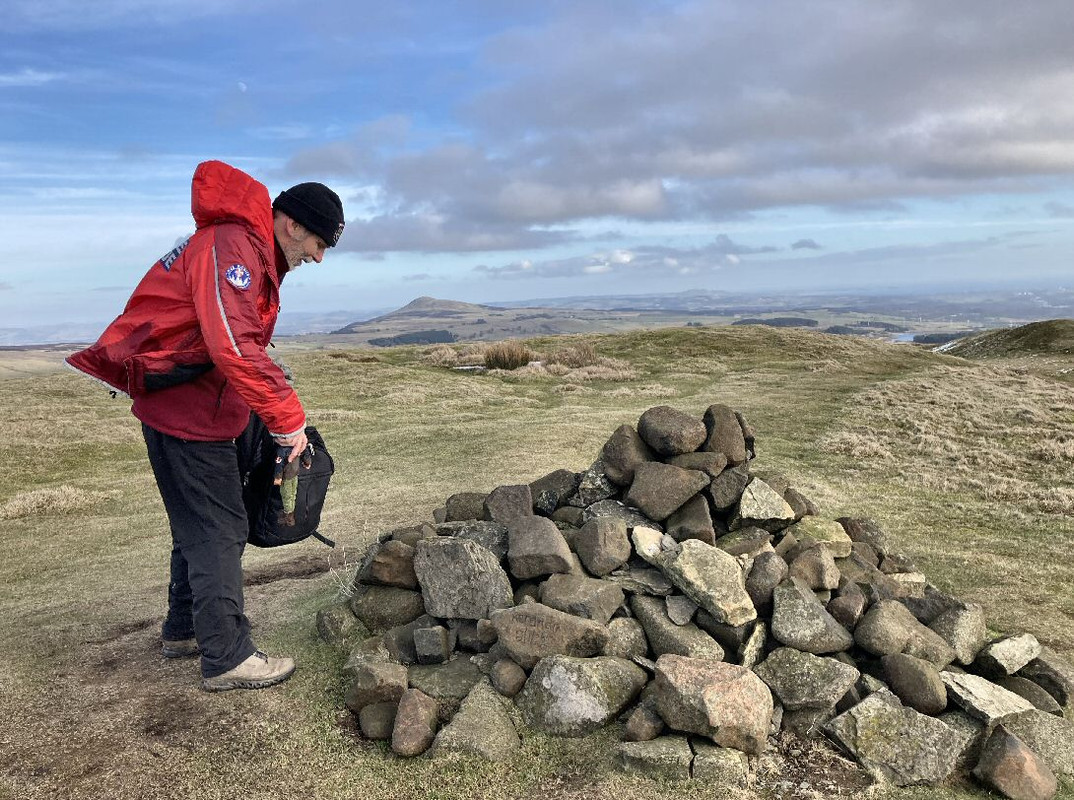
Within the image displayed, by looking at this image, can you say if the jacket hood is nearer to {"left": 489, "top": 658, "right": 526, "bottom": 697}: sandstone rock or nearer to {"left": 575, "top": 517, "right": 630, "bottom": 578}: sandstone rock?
{"left": 489, "top": 658, "right": 526, "bottom": 697}: sandstone rock

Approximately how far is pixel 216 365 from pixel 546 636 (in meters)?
3.25

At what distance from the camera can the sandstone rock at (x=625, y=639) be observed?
234 inches

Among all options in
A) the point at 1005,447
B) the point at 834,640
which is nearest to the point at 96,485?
the point at 834,640

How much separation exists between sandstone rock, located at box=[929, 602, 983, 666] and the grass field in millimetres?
1410

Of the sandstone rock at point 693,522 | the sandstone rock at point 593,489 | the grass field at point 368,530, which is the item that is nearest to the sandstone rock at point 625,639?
the grass field at point 368,530

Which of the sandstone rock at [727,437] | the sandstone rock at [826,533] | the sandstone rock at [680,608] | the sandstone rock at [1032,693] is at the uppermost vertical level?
the sandstone rock at [727,437]

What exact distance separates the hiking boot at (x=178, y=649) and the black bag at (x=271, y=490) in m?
1.21

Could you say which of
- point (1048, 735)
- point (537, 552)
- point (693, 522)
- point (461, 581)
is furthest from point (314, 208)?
point (1048, 735)

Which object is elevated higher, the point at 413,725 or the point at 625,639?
the point at 625,639

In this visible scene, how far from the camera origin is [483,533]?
730cm

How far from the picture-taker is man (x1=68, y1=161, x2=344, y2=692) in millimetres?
4895

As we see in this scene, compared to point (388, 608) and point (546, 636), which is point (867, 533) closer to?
point (546, 636)

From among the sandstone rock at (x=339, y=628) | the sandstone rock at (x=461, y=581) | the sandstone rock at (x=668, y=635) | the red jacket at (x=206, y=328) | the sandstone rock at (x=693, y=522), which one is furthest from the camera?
the sandstone rock at (x=693, y=522)

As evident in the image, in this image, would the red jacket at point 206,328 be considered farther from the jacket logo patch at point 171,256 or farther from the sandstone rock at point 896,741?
the sandstone rock at point 896,741
